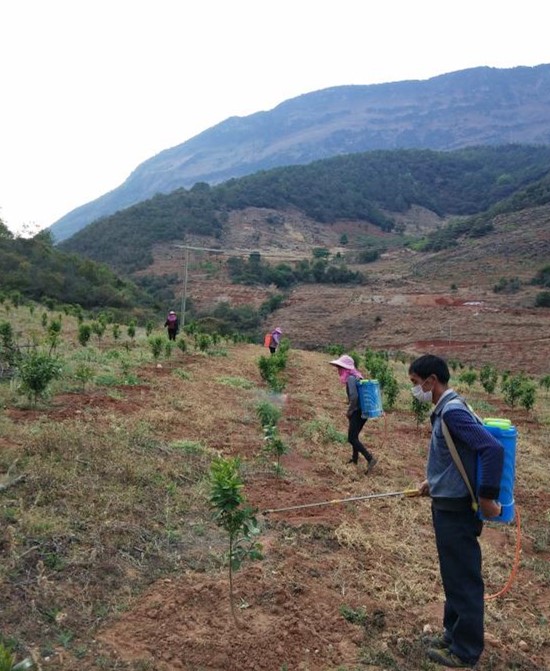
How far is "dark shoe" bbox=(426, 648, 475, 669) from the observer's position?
10.7 feet

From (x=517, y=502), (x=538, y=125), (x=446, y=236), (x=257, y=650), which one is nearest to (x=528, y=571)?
(x=517, y=502)

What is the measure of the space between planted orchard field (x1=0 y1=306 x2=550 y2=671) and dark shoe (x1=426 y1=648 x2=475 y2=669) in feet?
0.29

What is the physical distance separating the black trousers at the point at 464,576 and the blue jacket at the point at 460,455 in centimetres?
11

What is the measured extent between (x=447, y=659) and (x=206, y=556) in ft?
5.77

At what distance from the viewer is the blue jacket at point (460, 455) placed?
300cm

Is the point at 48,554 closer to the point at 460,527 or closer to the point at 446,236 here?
the point at 460,527

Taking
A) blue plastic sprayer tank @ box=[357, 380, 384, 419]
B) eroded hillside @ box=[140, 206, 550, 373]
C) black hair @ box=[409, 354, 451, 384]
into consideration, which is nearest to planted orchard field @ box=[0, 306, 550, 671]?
blue plastic sprayer tank @ box=[357, 380, 384, 419]

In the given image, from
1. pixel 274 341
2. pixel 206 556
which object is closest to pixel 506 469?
pixel 206 556

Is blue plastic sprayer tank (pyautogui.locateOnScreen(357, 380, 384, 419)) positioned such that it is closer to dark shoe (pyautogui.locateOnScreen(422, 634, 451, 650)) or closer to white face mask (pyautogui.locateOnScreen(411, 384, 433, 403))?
white face mask (pyautogui.locateOnScreen(411, 384, 433, 403))

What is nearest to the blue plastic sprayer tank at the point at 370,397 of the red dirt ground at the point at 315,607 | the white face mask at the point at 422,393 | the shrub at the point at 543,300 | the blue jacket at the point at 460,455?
the red dirt ground at the point at 315,607

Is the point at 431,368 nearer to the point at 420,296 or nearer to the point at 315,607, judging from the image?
the point at 315,607

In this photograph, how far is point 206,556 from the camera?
426 cm

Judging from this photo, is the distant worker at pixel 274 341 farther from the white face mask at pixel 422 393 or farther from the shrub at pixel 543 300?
the shrub at pixel 543 300

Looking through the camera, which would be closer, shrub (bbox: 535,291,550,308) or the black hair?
the black hair
